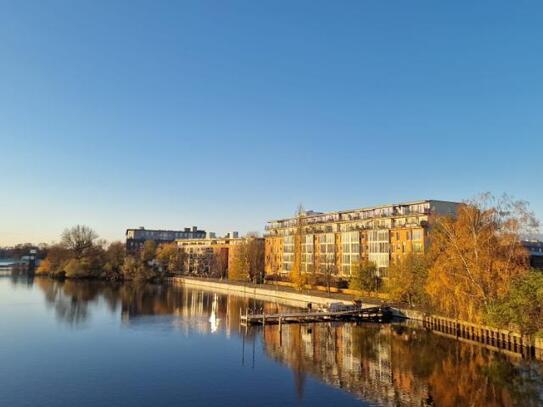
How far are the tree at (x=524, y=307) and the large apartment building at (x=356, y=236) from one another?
3016cm

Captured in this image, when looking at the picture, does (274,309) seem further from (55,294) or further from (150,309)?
(55,294)

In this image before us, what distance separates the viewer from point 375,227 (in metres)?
107

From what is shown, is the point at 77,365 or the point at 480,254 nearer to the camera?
the point at 77,365

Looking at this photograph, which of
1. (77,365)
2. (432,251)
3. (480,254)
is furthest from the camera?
(432,251)

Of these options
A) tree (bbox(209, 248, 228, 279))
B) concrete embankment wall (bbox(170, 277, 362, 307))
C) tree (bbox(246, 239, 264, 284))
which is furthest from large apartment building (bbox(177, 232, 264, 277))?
concrete embankment wall (bbox(170, 277, 362, 307))

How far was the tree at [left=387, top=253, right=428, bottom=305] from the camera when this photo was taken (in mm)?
71938

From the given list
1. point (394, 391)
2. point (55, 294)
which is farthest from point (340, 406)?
point (55, 294)

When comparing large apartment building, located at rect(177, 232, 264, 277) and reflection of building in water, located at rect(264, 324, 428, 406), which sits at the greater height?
large apartment building, located at rect(177, 232, 264, 277)

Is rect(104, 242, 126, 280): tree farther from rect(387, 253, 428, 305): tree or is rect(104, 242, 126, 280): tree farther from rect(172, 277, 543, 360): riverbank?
rect(387, 253, 428, 305): tree

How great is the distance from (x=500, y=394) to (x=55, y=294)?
100764mm

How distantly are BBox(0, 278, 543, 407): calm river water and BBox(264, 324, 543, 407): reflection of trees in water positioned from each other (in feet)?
Result: 0.33

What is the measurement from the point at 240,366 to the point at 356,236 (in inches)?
2805

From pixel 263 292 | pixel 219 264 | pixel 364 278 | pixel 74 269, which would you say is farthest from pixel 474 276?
pixel 74 269

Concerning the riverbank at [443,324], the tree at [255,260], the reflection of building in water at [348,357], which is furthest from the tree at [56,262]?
the reflection of building in water at [348,357]
